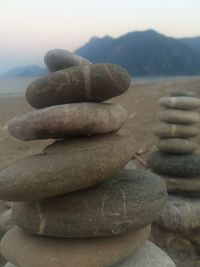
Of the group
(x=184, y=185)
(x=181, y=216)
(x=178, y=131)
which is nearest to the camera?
(x=181, y=216)

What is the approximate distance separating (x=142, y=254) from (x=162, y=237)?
123 inches

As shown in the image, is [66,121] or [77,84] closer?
[66,121]

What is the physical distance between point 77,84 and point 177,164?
4.11m

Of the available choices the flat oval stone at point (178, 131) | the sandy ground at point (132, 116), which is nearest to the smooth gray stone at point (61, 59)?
the flat oval stone at point (178, 131)

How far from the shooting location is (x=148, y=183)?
4.23m

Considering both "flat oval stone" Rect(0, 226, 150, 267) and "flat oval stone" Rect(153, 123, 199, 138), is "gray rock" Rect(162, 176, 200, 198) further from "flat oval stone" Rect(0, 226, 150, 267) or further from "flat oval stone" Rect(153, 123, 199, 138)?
"flat oval stone" Rect(0, 226, 150, 267)

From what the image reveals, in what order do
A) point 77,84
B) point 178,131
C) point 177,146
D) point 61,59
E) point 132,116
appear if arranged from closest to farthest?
1. point 77,84
2. point 61,59
3. point 177,146
4. point 178,131
5. point 132,116

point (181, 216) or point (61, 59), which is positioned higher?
point (61, 59)

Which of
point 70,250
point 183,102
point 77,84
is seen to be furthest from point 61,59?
point 183,102

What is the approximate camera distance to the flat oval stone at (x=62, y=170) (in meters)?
3.51

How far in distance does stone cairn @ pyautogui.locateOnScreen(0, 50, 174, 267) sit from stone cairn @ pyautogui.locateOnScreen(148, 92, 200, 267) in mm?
3108

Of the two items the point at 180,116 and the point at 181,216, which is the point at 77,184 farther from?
the point at 180,116

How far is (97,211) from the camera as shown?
3.81m

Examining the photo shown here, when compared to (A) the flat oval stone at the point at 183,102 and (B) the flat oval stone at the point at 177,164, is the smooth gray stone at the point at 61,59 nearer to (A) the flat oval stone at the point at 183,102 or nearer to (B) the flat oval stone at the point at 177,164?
(A) the flat oval stone at the point at 183,102
